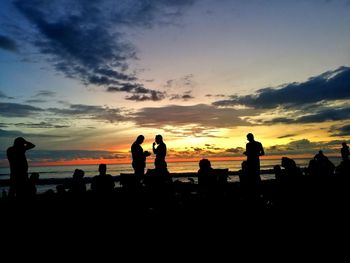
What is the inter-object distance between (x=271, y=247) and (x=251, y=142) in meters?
5.12

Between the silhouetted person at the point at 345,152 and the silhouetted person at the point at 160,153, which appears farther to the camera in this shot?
the silhouetted person at the point at 345,152

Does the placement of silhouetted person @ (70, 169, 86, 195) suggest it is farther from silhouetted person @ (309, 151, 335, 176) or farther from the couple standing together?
silhouetted person @ (309, 151, 335, 176)

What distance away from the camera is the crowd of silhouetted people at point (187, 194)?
9.03 metres

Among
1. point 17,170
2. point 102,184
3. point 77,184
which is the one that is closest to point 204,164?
point 102,184

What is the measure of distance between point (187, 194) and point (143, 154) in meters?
2.26

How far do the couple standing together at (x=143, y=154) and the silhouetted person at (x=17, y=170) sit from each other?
363 centimetres

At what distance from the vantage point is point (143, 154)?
11.3 m

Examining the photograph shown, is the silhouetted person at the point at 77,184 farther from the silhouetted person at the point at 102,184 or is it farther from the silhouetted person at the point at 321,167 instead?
the silhouetted person at the point at 321,167

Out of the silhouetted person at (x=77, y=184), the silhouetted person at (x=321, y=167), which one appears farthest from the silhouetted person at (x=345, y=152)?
the silhouetted person at (x=77, y=184)


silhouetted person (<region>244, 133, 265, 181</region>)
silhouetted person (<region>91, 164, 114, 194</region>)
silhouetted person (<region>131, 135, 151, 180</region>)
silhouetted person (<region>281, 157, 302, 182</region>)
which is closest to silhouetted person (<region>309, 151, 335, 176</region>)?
silhouetted person (<region>281, 157, 302, 182</region>)

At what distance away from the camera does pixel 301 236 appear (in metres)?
6.71

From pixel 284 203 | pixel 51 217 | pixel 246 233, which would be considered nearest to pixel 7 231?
pixel 51 217

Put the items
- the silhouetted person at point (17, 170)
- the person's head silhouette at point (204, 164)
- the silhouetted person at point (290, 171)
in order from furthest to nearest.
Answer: the silhouetted person at point (290, 171), the person's head silhouette at point (204, 164), the silhouetted person at point (17, 170)

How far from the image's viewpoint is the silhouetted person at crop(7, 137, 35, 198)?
894cm
